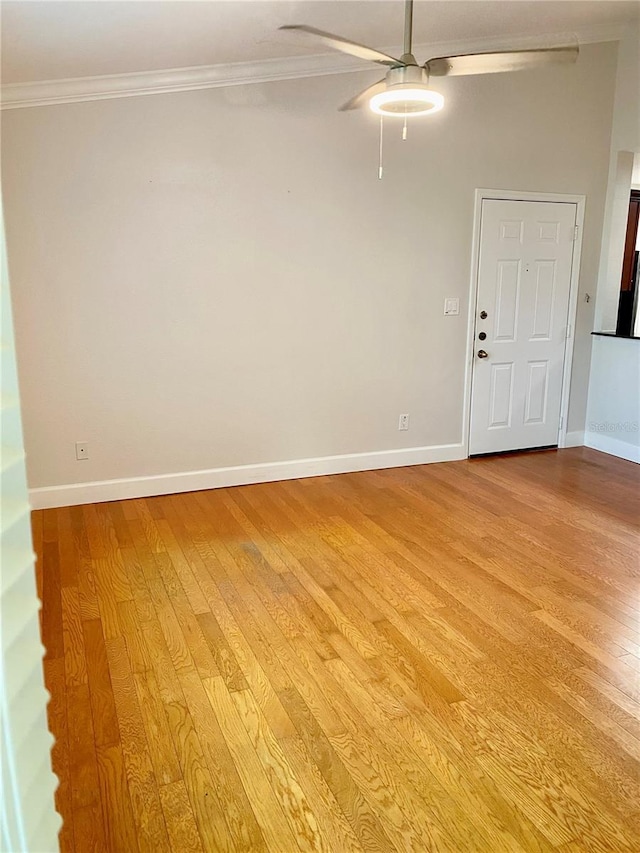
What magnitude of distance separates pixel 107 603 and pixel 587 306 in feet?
14.6

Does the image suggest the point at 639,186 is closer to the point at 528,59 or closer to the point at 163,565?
the point at 528,59

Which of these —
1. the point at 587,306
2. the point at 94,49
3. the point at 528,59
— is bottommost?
the point at 587,306

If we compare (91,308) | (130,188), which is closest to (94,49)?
(130,188)

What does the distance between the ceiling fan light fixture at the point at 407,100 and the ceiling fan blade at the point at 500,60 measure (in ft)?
0.35

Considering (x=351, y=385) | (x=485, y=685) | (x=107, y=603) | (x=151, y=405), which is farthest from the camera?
(x=351, y=385)

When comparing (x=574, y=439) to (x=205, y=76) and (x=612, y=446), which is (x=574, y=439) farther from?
(x=205, y=76)

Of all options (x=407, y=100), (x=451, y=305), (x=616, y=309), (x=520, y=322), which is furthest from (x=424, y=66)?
(x=616, y=309)

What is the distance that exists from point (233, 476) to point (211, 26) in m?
2.75

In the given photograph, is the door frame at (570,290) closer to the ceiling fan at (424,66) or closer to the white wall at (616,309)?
the white wall at (616,309)

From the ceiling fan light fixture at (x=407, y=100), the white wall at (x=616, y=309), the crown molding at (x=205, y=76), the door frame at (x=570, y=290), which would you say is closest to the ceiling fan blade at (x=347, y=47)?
the ceiling fan light fixture at (x=407, y=100)

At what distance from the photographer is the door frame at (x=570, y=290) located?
4.83 m

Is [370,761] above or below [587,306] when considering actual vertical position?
below

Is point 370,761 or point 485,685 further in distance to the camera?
point 485,685

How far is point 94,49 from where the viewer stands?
128 inches
